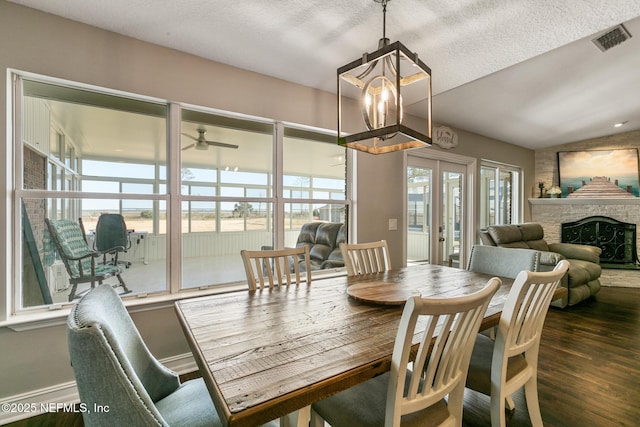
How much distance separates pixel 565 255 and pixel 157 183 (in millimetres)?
5646

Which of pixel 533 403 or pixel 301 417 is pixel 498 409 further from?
pixel 301 417

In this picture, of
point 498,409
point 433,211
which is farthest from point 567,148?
point 498,409

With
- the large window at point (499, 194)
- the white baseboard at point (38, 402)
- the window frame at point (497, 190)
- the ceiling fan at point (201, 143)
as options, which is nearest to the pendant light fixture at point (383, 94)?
the ceiling fan at point (201, 143)

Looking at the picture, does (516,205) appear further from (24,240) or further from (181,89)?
(24,240)

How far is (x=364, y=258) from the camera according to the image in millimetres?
2369

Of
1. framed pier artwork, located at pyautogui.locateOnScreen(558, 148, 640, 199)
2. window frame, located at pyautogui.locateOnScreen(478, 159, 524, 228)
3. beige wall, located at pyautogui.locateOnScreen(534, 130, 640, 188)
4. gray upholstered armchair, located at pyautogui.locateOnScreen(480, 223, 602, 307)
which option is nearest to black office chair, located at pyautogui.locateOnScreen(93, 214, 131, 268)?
gray upholstered armchair, located at pyautogui.locateOnScreen(480, 223, 602, 307)

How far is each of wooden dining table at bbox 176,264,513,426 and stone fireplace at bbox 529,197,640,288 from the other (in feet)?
17.3

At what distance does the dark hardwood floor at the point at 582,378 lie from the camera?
1.72m

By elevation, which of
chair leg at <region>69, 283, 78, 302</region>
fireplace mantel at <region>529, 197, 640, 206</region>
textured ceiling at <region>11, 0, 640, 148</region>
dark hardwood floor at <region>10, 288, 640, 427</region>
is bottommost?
dark hardwood floor at <region>10, 288, 640, 427</region>

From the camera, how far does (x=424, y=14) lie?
1.87 m

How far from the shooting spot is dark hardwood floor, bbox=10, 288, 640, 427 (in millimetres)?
1719

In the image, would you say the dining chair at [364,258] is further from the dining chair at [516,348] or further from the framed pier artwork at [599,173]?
the framed pier artwork at [599,173]

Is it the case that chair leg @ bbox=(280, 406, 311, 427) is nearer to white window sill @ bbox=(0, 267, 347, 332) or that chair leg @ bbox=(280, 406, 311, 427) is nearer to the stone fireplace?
white window sill @ bbox=(0, 267, 347, 332)

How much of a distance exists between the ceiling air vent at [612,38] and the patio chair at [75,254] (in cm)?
448
